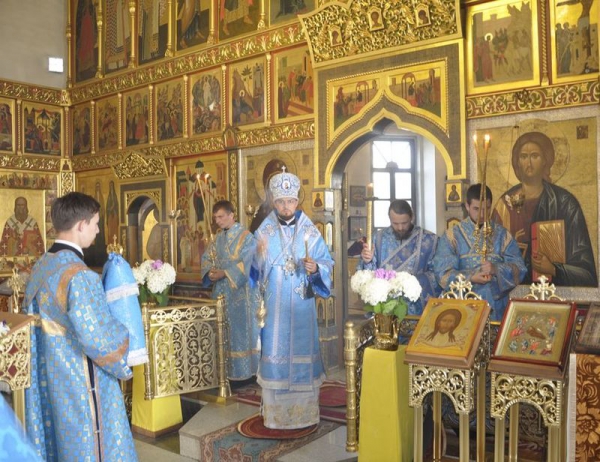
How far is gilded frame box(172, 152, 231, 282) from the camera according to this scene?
8898 mm

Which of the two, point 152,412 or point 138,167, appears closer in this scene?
point 152,412

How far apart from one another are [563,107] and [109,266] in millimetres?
4357

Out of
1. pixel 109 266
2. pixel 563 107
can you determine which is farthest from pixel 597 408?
pixel 563 107

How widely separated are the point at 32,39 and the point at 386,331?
10.2 meters

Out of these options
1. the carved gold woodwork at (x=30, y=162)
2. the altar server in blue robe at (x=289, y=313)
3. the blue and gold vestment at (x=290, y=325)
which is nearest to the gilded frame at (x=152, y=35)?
the carved gold woodwork at (x=30, y=162)

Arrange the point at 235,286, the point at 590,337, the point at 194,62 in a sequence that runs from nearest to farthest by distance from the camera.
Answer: the point at 590,337
the point at 235,286
the point at 194,62

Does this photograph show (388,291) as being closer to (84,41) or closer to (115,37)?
(115,37)

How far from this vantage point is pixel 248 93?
8.48 metres

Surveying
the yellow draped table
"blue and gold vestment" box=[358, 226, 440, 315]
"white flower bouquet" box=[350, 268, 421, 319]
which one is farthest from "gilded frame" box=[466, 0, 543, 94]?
the yellow draped table

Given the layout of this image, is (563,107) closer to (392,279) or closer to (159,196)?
(392,279)

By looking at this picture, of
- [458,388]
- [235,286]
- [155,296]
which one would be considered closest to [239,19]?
[235,286]

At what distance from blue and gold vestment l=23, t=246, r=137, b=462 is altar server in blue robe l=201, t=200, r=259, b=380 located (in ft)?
11.9

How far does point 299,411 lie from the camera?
5.07 m

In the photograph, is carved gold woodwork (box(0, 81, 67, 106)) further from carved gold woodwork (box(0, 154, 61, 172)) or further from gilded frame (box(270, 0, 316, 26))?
gilded frame (box(270, 0, 316, 26))
